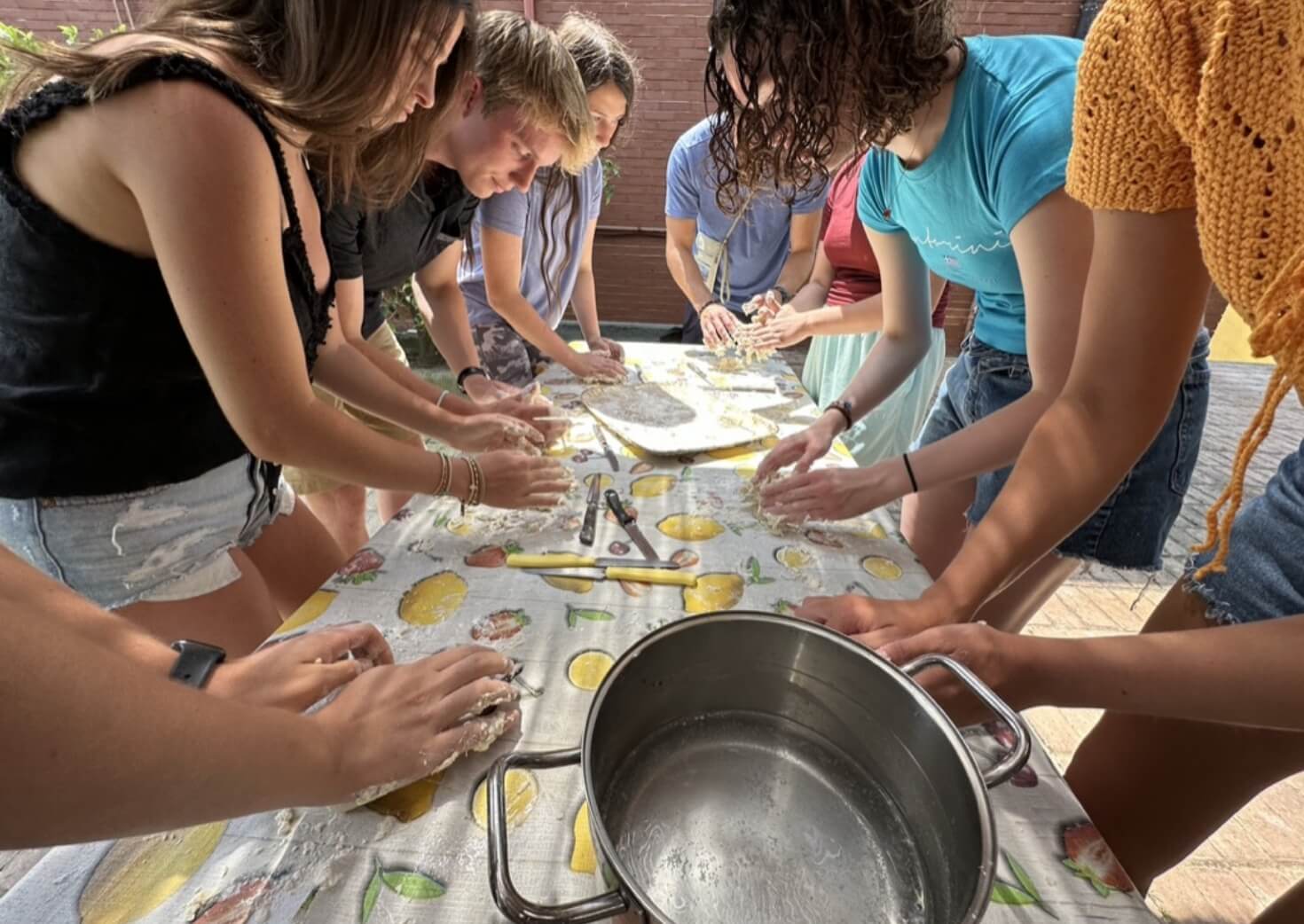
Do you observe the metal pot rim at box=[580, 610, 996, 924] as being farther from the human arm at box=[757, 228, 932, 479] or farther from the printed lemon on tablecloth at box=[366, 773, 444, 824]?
the human arm at box=[757, 228, 932, 479]

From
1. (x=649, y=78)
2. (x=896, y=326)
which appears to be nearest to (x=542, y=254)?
(x=896, y=326)

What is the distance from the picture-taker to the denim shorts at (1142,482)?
4.17 ft

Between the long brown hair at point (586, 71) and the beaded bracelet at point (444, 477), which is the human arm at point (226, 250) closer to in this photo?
the beaded bracelet at point (444, 477)

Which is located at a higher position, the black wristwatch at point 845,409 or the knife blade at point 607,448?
the black wristwatch at point 845,409

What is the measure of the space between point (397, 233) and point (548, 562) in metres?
1.13

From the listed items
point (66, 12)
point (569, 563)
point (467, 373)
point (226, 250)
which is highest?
point (66, 12)

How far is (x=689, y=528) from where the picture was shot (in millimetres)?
1150

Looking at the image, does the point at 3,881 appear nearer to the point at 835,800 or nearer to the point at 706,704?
the point at 706,704

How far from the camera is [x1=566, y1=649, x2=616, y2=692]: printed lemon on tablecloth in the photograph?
80 centimetres

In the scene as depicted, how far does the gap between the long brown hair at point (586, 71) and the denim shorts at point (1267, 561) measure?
1758mm

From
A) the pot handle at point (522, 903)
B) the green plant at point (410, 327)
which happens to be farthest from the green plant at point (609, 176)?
the pot handle at point (522, 903)

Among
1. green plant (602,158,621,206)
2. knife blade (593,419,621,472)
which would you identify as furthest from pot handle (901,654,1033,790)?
green plant (602,158,621,206)

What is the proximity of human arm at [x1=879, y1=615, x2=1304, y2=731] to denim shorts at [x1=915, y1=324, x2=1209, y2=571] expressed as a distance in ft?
1.98

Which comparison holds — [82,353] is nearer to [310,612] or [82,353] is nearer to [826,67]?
[310,612]
